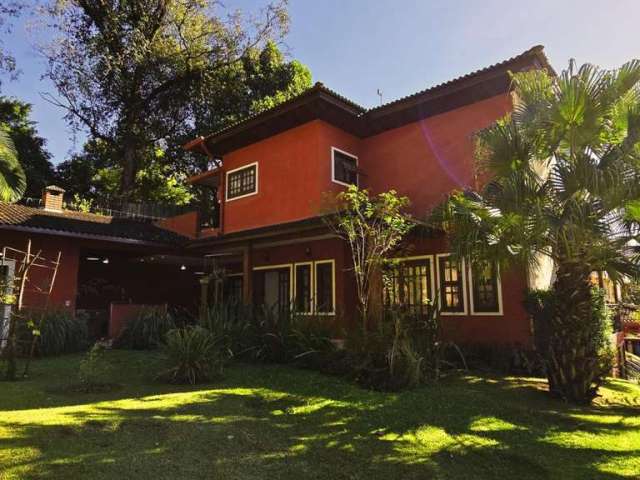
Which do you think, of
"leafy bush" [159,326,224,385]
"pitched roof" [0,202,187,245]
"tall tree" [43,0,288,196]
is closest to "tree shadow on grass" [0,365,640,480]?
"leafy bush" [159,326,224,385]

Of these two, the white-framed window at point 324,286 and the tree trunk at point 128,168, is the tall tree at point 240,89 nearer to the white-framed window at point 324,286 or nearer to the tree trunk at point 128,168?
the tree trunk at point 128,168

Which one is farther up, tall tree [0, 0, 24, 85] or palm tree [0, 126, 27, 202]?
tall tree [0, 0, 24, 85]

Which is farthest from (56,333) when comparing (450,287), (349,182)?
(450,287)

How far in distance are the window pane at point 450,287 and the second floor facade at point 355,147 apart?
1861 millimetres

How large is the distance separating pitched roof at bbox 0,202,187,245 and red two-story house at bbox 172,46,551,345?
1955 millimetres

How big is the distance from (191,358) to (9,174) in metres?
8.57

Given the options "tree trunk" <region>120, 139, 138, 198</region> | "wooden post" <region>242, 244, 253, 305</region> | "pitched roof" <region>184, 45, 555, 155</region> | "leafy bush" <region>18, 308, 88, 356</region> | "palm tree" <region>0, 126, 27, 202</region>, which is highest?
"tree trunk" <region>120, 139, 138, 198</region>

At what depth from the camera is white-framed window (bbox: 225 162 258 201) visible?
48.2ft

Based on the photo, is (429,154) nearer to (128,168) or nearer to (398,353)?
(398,353)

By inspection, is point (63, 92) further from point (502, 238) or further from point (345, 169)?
point (502, 238)

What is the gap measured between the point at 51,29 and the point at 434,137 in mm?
21822

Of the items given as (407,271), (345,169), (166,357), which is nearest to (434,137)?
(345,169)

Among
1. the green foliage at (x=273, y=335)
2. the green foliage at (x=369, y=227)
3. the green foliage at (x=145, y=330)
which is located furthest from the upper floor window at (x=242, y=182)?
the green foliage at (x=273, y=335)

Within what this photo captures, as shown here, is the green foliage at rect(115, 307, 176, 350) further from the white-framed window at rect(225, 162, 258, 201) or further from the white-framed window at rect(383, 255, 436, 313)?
the white-framed window at rect(383, 255, 436, 313)
